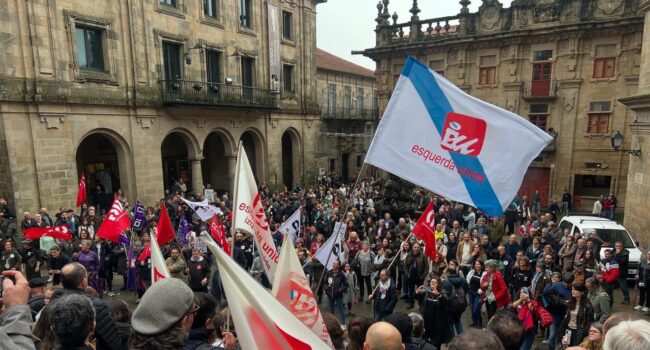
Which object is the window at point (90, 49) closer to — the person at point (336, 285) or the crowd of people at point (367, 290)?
the crowd of people at point (367, 290)

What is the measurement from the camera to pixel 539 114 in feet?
76.5

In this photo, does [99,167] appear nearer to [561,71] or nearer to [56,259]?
[56,259]

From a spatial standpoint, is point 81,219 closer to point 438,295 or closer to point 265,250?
point 265,250

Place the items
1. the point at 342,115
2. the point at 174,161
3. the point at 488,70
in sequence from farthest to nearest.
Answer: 1. the point at 342,115
2. the point at 488,70
3. the point at 174,161

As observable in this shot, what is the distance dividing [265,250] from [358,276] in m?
4.91

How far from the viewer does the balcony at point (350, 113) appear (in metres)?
33.5

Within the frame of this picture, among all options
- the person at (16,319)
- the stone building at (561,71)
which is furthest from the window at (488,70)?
the person at (16,319)

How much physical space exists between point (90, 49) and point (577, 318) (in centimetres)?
1867

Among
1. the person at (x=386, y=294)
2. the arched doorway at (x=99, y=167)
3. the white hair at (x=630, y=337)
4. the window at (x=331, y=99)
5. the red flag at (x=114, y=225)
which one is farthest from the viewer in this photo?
the window at (x=331, y=99)

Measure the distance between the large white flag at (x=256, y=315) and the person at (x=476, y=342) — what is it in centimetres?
95

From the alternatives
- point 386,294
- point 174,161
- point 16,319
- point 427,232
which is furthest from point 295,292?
point 174,161

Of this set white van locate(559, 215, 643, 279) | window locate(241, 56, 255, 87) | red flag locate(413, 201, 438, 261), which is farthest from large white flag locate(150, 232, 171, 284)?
window locate(241, 56, 255, 87)

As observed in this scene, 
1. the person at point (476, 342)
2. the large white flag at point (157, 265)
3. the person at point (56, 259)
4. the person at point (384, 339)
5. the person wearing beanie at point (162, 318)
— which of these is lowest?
the person at point (56, 259)

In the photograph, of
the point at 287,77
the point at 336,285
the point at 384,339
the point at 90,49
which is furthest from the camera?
the point at 287,77
